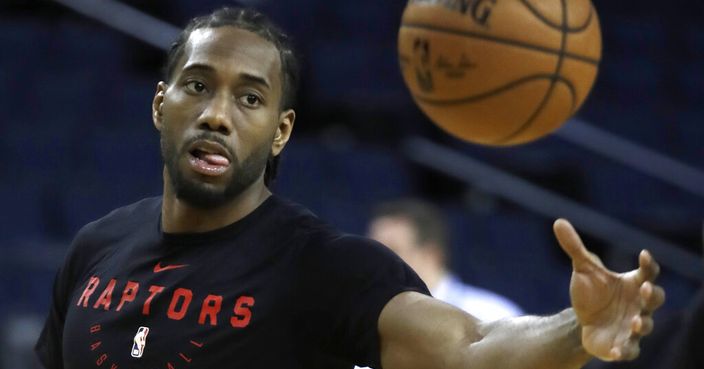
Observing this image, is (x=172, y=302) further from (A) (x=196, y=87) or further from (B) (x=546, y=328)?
(B) (x=546, y=328)

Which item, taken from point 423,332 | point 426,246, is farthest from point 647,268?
point 426,246

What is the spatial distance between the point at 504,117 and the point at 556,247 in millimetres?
4871

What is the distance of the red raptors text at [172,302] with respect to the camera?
265cm

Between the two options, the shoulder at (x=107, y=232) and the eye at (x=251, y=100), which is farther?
the shoulder at (x=107, y=232)

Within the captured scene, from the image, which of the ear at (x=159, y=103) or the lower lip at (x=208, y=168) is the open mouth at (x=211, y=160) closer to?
the lower lip at (x=208, y=168)

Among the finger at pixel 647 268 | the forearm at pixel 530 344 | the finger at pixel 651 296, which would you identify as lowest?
the forearm at pixel 530 344

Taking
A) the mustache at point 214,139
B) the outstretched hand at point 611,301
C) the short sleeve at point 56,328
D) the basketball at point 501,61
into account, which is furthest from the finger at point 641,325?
the short sleeve at point 56,328

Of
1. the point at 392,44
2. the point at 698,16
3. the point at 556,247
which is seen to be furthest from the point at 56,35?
the point at 698,16

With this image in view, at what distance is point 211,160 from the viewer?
108 inches

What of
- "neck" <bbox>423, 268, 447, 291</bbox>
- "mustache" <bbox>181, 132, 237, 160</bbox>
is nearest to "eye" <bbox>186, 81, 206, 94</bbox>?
"mustache" <bbox>181, 132, 237, 160</bbox>

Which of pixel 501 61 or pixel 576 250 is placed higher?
pixel 501 61

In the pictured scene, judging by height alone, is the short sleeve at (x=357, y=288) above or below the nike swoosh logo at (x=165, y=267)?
below

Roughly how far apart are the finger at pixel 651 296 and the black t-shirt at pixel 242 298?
64cm

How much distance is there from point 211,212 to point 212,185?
3.8 inches
